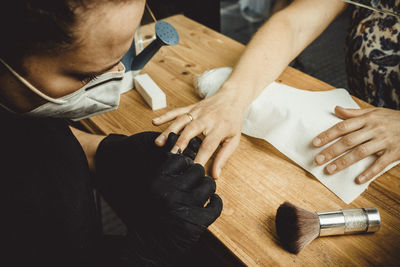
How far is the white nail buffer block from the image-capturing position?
36.0 inches

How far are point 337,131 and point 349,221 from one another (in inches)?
10.0

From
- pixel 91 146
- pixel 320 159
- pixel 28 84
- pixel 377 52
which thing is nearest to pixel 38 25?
pixel 28 84

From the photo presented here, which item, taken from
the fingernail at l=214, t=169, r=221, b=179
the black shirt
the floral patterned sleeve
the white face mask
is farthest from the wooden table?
the floral patterned sleeve

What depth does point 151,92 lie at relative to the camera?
0.92 meters

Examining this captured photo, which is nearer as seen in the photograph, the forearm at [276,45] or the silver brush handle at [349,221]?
the silver brush handle at [349,221]

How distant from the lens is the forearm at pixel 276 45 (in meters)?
0.95

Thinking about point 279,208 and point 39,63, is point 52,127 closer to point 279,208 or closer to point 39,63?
point 39,63

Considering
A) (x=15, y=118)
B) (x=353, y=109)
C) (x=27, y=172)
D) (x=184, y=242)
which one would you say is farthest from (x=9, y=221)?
(x=353, y=109)

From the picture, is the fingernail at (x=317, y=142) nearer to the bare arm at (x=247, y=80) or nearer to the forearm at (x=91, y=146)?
the bare arm at (x=247, y=80)

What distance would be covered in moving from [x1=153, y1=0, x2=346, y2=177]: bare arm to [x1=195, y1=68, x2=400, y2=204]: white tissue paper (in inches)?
2.0

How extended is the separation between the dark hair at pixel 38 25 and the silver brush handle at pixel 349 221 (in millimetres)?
606

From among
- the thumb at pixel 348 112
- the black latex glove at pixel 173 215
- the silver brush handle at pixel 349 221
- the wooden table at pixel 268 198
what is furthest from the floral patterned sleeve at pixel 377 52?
the black latex glove at pixel 173 215

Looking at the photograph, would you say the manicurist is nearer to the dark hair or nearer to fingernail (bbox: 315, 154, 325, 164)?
the dark hair

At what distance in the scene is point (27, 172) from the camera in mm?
598
